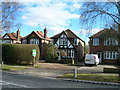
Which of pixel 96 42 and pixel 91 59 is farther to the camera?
pixel 96 42

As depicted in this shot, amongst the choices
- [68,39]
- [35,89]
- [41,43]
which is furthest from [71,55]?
[35,89]

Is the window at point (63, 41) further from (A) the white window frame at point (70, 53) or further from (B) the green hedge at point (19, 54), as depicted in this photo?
(B) the green hedge at point (19, 54)

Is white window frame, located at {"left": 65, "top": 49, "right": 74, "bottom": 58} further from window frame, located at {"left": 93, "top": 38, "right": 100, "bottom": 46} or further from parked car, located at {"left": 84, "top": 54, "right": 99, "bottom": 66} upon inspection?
parked car, located at {"left": 84, "top": 54, "right": 99, "bottom": 66}

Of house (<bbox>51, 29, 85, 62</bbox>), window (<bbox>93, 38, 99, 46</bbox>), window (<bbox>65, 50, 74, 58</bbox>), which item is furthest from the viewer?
house (<bbox>51, 29, 85, 62</bbox>)

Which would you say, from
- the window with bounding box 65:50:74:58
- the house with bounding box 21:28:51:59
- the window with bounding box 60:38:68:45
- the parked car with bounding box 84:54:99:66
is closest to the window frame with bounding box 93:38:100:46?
the window with bounding box 65:50:74:58

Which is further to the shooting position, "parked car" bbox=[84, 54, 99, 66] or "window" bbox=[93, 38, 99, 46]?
"window" bbox=[93, 38, 99, 46]

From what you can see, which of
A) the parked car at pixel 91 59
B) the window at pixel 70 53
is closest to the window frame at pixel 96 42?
the window at pixel 70 53

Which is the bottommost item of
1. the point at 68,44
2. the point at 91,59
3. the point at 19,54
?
the point at 91,59

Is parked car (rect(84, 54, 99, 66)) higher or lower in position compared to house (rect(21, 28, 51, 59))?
lower

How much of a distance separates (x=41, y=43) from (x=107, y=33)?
112 feet

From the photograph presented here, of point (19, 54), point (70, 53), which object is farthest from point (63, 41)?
point (19, 54)

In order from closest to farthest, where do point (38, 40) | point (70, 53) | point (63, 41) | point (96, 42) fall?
1. point (96, 42)
2. point (70, 53)
3. point (63, 41)
4. point (38, 40)

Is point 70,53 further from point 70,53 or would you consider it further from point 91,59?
point 91,59

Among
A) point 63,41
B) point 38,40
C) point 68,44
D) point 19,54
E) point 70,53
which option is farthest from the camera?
point 38,40
